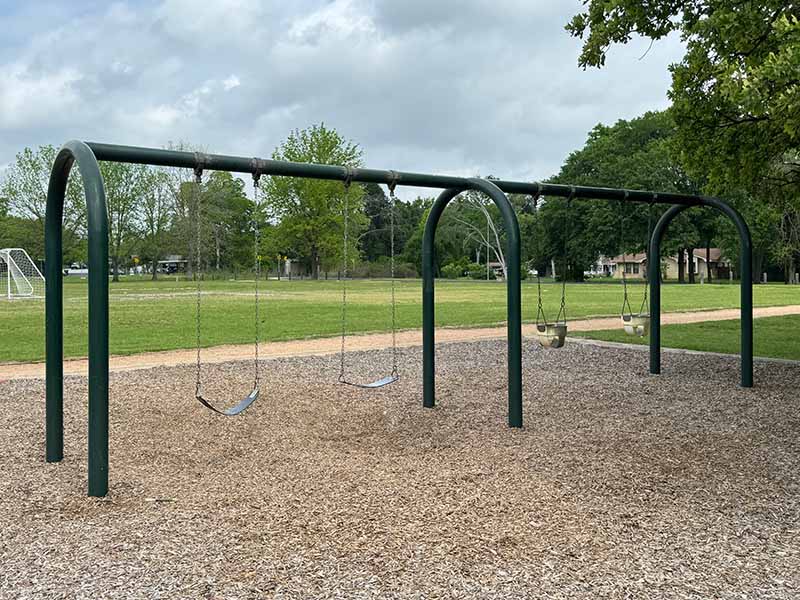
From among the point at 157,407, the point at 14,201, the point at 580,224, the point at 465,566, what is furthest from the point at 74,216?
the point at 465,566

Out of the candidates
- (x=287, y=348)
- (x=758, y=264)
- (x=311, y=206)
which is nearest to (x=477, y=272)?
(x=311, y=206)

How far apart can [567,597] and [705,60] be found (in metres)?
6.86

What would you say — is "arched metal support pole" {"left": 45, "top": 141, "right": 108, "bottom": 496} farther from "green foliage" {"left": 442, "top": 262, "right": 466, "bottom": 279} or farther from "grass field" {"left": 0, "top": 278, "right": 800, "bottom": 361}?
"green foliage" {"left": 442, "top": 262, "right": 466, "bottom": 279}

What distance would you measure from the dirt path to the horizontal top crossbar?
5433 mm

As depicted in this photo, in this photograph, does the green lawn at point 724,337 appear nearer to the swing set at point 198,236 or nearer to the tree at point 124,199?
the swing set at point 198,236

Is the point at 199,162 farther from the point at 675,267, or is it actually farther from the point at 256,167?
the point at 675,267

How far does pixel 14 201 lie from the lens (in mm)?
52188

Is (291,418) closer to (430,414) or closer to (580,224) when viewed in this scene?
(430,414)

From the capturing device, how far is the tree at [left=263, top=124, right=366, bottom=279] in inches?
1828

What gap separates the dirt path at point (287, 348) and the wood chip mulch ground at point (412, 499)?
8.24 ft

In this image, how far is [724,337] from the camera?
45.9 feet

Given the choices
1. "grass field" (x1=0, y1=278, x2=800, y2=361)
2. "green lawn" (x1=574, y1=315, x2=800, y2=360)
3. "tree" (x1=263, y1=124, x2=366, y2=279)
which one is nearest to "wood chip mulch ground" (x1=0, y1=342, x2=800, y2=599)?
"green lawn" (x1=574, y1=315, x2=800, y2=360)

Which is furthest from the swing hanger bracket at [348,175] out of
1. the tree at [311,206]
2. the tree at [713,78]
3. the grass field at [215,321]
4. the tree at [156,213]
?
the tree at [156,213]

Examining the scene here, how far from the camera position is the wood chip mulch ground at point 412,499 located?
332 cm
